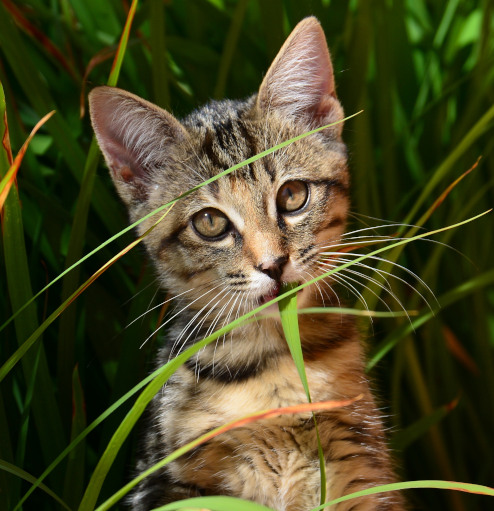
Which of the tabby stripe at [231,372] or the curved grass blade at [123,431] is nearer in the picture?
the curved grass blade at [123,431]

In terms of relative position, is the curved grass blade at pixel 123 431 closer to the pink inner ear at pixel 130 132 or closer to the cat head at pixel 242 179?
the cat head at pixel 242 179

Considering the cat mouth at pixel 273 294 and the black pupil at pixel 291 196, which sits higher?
the black pupil at pixel 291 196

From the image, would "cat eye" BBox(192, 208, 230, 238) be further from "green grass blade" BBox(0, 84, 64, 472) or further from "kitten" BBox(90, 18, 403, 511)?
"green grass blade" BBox(0, 84, 64, 472)

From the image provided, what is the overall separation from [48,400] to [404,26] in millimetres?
1132

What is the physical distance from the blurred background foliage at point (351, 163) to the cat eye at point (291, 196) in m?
0.23

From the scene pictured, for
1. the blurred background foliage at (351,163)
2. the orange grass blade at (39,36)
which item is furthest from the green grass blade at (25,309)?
the orange grass blade at (39,36)

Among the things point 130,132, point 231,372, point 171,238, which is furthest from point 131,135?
point 231,372

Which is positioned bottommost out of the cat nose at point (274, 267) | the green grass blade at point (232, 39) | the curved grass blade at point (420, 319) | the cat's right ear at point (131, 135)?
the curved grass blade at point (420, 319)

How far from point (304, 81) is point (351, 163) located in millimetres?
306

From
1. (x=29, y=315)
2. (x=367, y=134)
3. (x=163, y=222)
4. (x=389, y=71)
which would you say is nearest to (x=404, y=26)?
(x=389, y=71)

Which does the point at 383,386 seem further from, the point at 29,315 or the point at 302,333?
the point at 29,315

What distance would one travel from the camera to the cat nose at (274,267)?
973 millimetres

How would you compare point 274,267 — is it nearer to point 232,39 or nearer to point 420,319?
point 420,319

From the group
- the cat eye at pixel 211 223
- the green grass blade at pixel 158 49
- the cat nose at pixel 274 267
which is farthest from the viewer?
the green grass blade at pixel 158 49
